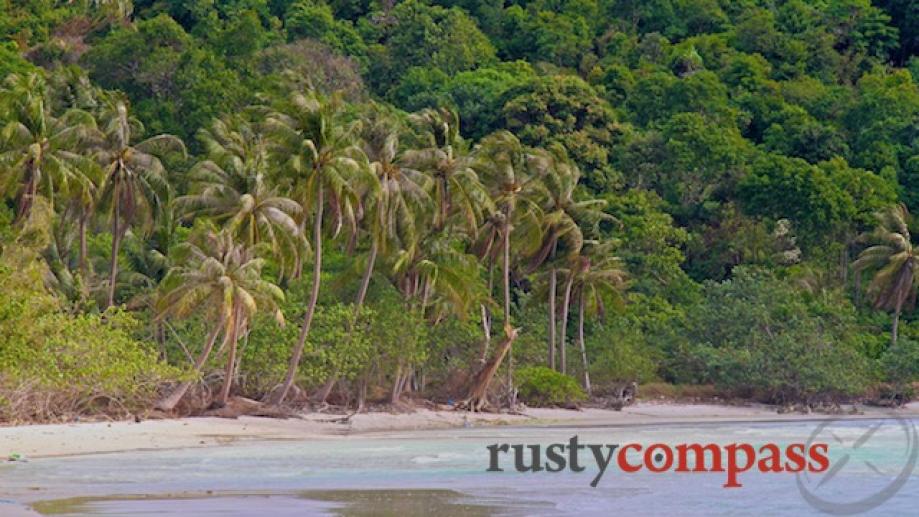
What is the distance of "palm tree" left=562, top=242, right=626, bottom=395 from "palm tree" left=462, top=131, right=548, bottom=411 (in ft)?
9.90

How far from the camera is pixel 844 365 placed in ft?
164

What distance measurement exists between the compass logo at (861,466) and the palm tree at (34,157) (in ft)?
69.0

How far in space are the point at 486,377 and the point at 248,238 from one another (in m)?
9.93

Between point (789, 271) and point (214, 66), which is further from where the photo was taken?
point (214, 66)

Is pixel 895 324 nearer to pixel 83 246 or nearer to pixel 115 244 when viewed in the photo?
pixel 115 244

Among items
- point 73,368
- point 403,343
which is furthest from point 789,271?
point 73,368

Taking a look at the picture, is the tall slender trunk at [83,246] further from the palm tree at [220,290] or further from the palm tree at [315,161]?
the palm tree at [315,161]

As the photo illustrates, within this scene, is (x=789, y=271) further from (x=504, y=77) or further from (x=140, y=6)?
(x=140, y=6)

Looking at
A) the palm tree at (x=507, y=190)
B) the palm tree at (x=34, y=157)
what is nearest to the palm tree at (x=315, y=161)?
the palm tree at (x=34, y=157)

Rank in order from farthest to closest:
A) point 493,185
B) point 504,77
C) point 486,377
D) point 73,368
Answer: point 504,77 → point 493,185 → point 486,377 → point 73,368

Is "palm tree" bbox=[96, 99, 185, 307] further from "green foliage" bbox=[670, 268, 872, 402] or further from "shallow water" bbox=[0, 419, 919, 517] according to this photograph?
"green foliage" bbox=[670, 268, 872, 402]

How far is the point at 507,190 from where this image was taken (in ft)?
155

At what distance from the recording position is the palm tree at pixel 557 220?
1930 inches

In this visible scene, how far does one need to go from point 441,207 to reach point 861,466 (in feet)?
52.5
